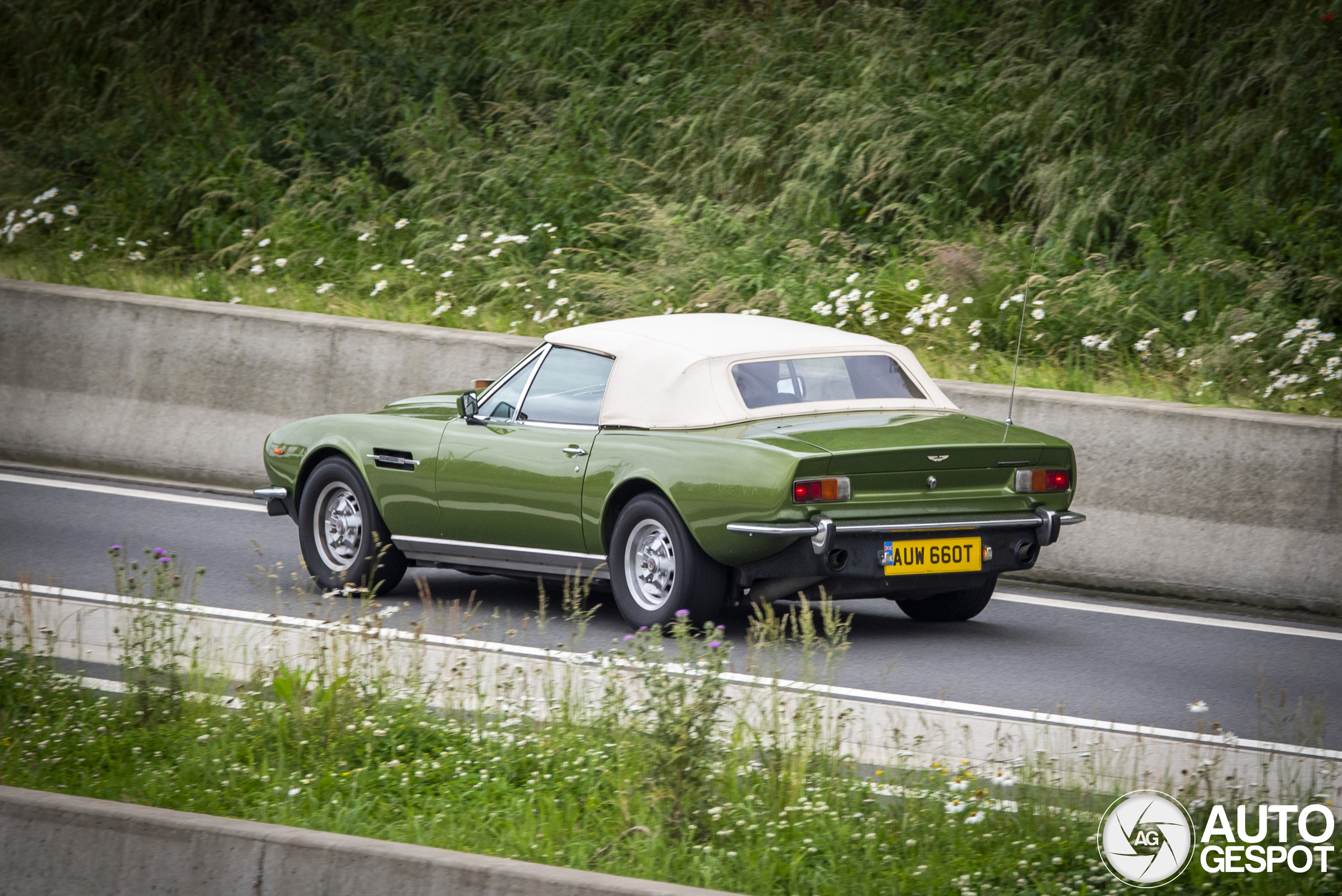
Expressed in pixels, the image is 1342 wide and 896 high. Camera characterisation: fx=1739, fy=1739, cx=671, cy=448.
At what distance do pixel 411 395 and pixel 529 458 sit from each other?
4.18 m

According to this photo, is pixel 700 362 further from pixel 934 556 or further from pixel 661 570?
pixel 934 556

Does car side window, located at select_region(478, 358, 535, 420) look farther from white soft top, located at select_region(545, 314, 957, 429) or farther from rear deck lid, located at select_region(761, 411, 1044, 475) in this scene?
rear deck lid, located at select_region(761, 411, 1044, 475)

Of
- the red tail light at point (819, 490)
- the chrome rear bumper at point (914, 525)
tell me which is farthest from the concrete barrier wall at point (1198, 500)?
the red tail light at point (819, 490)

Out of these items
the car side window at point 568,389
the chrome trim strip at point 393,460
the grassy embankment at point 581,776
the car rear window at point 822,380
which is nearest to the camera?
the grassy embankment at point 581,776

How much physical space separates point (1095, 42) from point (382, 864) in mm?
13666

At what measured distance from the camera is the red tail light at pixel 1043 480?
8180 millimetres

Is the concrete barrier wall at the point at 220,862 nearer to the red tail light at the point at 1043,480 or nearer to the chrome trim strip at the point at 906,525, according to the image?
the chrome trim strip at the point at 906,525

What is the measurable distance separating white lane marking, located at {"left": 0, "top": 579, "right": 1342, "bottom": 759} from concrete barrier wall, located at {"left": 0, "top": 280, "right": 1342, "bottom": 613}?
325cm

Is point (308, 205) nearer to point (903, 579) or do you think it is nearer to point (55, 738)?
point (903, 579)

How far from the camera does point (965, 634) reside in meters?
8.64

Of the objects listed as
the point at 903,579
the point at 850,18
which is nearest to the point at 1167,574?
the point at 903,579

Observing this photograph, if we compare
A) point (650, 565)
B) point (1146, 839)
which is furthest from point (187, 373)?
point (1146, 839)

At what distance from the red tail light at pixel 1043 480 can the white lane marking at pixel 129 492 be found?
6.05 metres

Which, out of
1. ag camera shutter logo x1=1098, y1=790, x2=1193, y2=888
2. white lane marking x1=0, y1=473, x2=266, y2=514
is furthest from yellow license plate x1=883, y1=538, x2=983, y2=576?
white lane marking x1=0, y1=473, x2=266, y2=514
